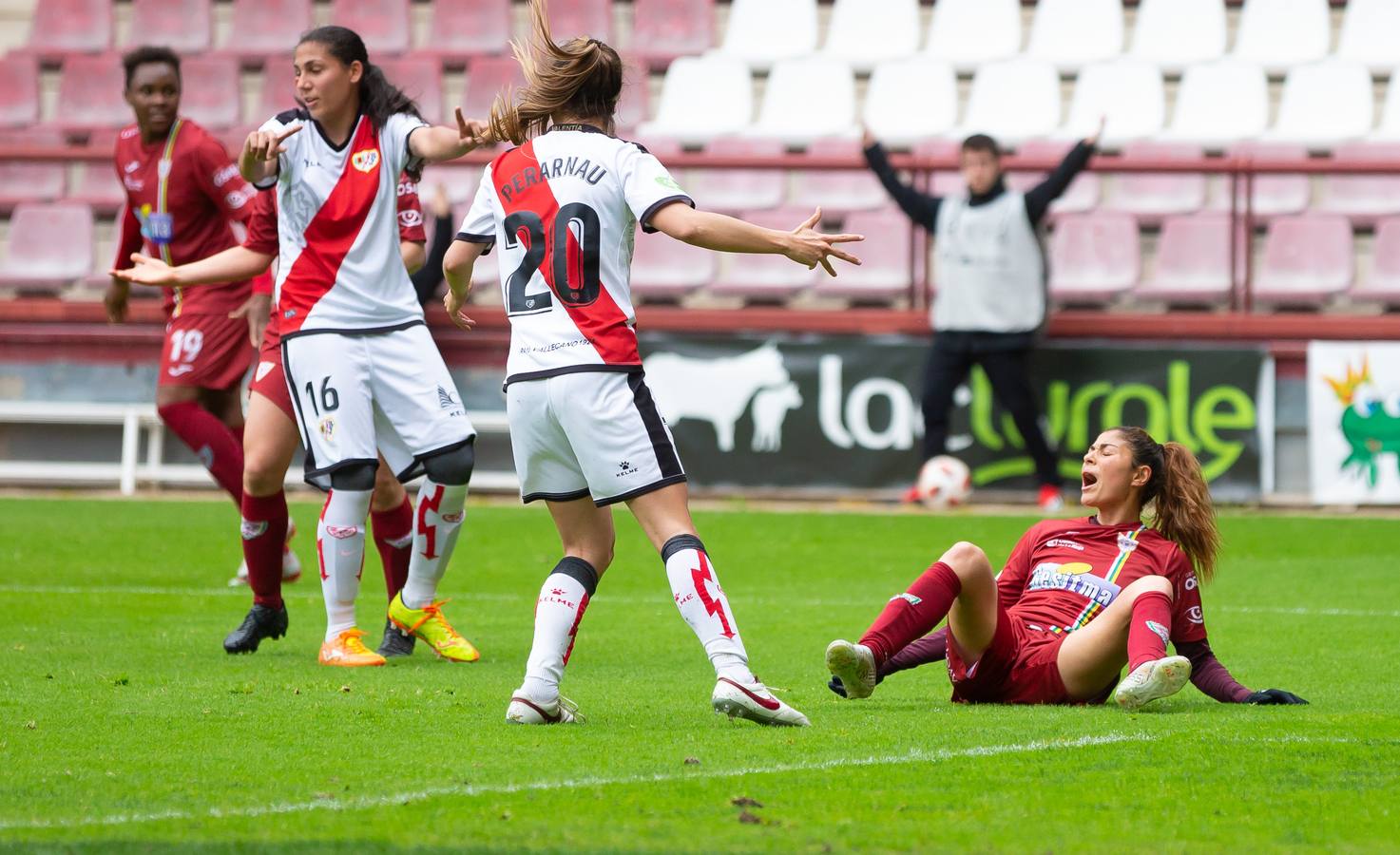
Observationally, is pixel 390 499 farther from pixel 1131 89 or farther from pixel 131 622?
pixel 1131 89

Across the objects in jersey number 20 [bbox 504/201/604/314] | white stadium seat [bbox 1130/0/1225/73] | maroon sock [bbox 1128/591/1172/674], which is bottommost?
maroon sock [bbox 1128/591/1172/674]

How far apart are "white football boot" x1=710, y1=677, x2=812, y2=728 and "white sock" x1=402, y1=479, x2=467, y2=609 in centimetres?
197

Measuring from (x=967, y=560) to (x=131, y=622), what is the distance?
12.7ft

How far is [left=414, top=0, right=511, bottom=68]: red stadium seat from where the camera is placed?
16156 mm

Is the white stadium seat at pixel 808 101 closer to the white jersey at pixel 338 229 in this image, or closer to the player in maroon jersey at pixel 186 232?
the player in maroon jersey at pixel 186 232

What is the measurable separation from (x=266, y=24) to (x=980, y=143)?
752 centimetres

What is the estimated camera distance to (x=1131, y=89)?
15.2 meters

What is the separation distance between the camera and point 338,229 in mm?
6223

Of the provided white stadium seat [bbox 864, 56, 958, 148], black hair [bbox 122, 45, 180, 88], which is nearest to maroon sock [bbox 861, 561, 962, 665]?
black hair [bbox 122, 45, 180, 88]

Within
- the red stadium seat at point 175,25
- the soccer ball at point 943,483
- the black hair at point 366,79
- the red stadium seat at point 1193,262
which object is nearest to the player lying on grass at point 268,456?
the black hair at point 366,79

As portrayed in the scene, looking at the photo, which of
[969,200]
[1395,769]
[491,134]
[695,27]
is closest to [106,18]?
[695,27]

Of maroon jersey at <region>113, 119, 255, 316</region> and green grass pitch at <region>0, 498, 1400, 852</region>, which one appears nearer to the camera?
green grass pitch at <region>0, 498, 1400, 852</region>

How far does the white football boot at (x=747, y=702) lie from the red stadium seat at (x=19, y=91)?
13.2 metres

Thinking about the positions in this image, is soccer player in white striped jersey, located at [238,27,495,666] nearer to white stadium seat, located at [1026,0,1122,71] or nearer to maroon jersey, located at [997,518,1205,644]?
maroon jersey, located at [997,518,1205,644]
